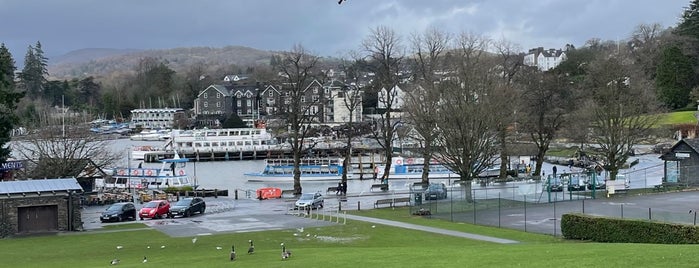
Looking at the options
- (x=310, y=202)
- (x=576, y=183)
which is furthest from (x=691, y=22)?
(x=310, y=202)

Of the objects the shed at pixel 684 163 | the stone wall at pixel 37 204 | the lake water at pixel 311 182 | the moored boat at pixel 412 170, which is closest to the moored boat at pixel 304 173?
the lake water at pixel 311 182

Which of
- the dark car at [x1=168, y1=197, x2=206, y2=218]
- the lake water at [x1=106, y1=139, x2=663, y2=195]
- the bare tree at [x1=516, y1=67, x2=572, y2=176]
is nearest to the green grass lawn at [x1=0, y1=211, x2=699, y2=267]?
the dark car at [x1=168, y1=197, x2=206, y2=218]

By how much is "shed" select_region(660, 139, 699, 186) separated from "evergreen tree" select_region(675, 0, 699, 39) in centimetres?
6750

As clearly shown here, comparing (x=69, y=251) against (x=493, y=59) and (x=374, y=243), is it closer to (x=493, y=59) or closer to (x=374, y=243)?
(x=374, y=243)

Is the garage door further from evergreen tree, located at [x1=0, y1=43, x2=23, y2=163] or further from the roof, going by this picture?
evergreen tree, located at [x1=0, y1=43, x2=23, y2=163]

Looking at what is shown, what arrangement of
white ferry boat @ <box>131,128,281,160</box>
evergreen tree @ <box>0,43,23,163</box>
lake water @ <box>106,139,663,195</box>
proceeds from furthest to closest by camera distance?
1. white ferry boat @ <box>131,128,281,160</box>
2. lake water @ <box>106,139,663,195</box>
3. evergreen tree @ <box>0,43,23,163</box>

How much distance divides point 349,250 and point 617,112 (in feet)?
120

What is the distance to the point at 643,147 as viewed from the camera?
11619cm

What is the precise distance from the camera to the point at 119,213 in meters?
45.2

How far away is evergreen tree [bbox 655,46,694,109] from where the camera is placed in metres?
109

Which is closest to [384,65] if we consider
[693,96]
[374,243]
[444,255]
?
[374,243]

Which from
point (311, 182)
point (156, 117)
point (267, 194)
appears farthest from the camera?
point (156, 117)

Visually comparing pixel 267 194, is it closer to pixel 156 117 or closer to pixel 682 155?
pixel 682 155

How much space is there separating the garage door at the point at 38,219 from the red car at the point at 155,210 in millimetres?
6742
